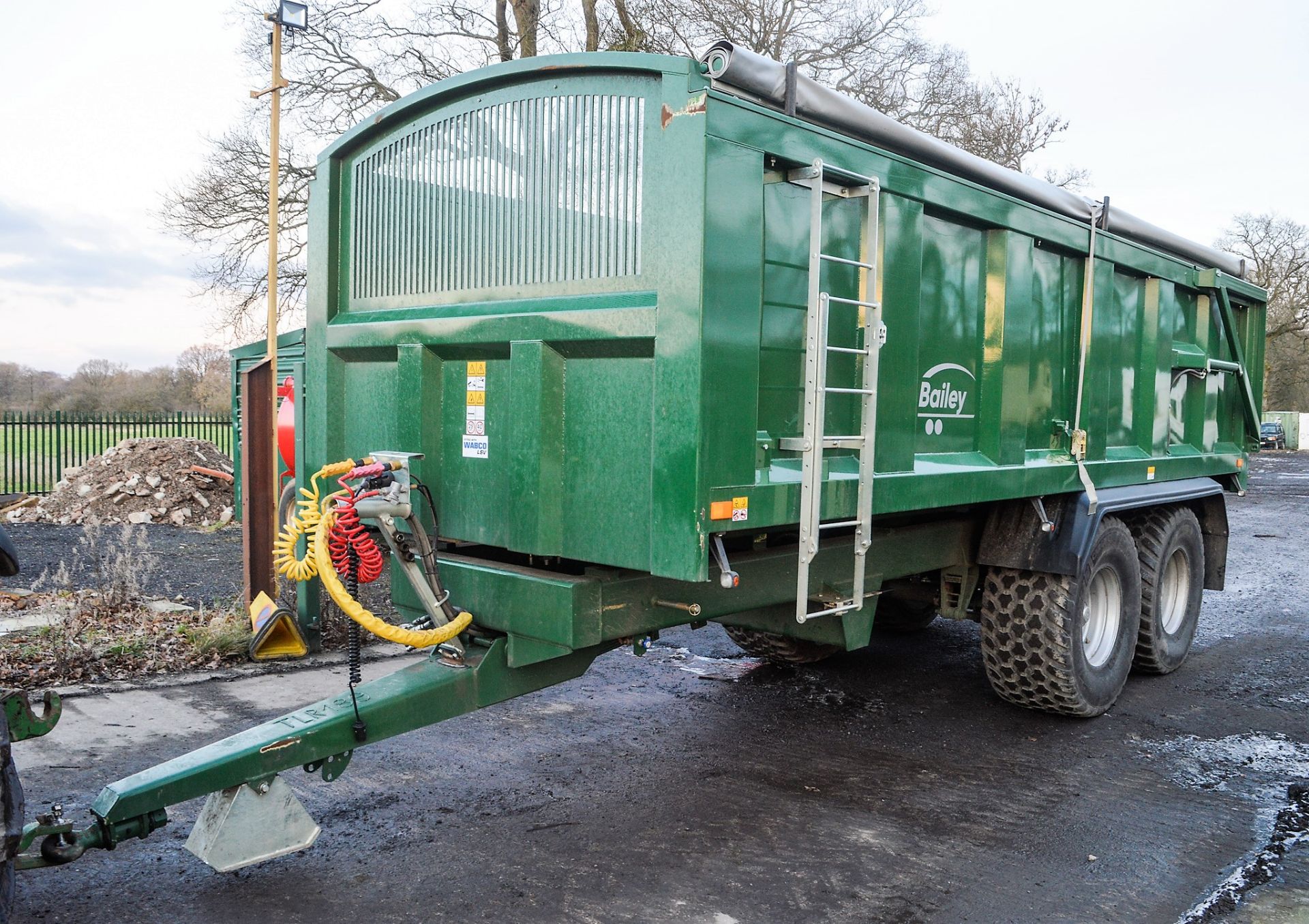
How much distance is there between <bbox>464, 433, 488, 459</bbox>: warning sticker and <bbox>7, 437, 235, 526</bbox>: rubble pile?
423 inches

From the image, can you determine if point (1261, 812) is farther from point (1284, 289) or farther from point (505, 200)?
point (1284, 289)

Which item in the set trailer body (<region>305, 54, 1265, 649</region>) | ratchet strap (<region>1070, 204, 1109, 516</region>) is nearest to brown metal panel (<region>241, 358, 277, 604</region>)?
trailer body (<region>305, 54, 1265, 649</region>)

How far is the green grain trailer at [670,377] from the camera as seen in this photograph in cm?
319

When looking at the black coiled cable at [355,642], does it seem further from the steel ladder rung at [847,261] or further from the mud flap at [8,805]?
the steel ladder rung at [847,261]

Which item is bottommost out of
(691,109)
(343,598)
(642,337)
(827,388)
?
(343,598)

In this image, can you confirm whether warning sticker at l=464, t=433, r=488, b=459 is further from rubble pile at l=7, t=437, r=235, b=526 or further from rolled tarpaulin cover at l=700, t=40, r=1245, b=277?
rubble pile at l=7, t=437, r=235, b=526

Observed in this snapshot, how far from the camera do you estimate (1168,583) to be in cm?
680

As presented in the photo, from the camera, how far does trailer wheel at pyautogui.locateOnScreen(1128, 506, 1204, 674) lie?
20.4 feet

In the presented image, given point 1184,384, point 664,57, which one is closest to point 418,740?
point 664,57

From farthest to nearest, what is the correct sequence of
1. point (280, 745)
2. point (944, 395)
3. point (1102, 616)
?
point (1102, 616) → point (944, 395) → point (280, 745)

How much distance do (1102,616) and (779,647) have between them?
187 cm

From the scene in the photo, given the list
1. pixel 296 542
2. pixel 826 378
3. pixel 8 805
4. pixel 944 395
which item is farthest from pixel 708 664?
pixel 8 805

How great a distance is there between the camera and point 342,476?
10.9 feet

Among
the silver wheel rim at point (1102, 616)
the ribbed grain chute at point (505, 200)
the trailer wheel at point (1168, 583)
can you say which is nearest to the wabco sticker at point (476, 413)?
the ribbed grain chute at point (505, 200)
